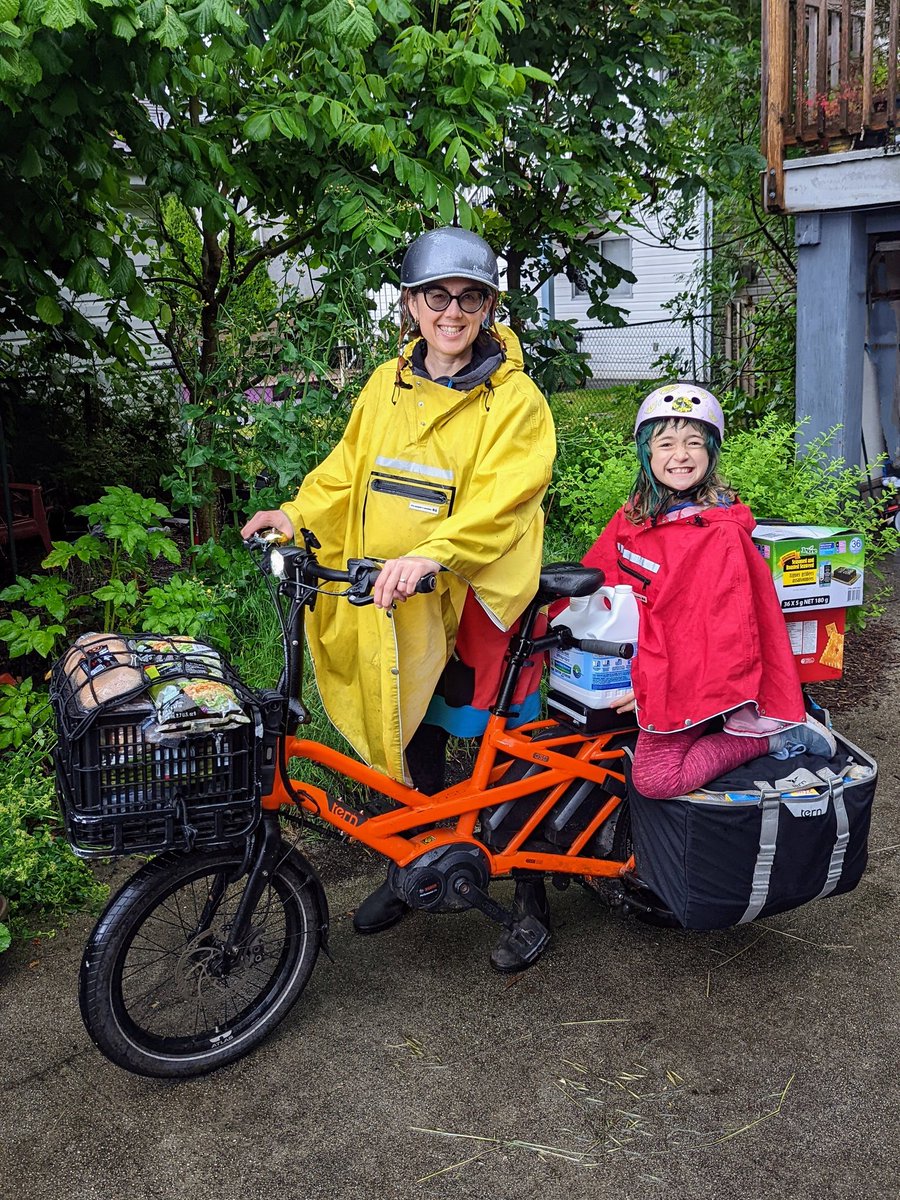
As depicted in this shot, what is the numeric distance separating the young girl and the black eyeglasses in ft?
1.86

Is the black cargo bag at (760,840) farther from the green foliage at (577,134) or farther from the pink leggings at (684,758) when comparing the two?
the green foliage at (577,134)

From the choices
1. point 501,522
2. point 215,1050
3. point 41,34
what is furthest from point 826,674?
point 41,34

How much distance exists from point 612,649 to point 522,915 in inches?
36.4

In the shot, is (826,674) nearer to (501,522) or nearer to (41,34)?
(501,522)

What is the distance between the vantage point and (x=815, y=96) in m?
6.78

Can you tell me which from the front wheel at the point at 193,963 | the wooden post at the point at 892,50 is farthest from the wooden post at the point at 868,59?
the front wheel at the point at 193,963

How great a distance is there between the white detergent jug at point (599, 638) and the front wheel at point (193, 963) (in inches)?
36.6

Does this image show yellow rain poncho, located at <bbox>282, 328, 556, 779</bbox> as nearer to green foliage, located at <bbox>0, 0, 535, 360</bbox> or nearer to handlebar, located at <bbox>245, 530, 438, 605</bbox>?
handlebar, located at <bbox>245, 530, 438, 605</bbox>

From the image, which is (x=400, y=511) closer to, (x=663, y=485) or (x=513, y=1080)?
(x=663, y=485)

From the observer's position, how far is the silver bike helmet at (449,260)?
2.88 meters

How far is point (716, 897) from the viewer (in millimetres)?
2936

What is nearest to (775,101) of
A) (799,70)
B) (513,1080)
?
(799,70)

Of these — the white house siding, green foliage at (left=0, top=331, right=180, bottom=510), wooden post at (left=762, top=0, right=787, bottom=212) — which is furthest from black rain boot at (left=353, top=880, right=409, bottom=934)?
the white house siding

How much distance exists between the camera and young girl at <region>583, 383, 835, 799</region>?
2916 millimetres
